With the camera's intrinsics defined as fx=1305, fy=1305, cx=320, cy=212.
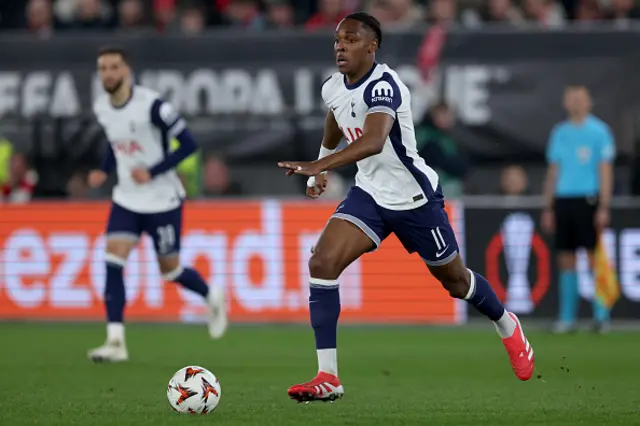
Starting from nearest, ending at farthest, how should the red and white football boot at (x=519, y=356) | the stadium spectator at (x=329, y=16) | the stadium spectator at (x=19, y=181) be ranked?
the red and white football boot at (x=519, y=356)
the stadium spectator at (x=19, y=181)
the stadium spectator at (x=329, y=16)

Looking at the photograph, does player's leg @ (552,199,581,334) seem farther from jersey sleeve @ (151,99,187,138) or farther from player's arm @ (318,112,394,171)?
player's arm @ (318,112,394,171)

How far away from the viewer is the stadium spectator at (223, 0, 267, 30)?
61.0 feet

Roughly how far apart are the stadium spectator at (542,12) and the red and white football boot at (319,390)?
11.1 m

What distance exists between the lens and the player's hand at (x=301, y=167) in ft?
23.8

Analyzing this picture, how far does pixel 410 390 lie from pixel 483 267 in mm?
6862

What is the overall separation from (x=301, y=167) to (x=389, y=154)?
3.85 feet

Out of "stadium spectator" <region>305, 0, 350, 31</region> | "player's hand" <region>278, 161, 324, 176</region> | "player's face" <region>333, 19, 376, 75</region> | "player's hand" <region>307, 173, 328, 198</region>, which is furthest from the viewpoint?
"stadium spectator" <region>305, 0, 350, 31</region>

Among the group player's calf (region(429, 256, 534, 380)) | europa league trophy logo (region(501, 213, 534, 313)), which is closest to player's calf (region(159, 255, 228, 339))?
player's calf (region(429, 256, 534, 380))

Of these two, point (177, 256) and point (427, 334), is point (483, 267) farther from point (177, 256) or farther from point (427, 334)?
point (177, 256)

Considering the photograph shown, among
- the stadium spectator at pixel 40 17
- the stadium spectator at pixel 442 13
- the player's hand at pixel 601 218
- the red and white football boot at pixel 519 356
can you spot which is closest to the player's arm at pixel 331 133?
the red and white football boot at pixel 519 356

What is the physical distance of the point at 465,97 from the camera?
16.5 m

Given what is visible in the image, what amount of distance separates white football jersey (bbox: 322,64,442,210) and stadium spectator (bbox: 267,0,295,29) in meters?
9.98

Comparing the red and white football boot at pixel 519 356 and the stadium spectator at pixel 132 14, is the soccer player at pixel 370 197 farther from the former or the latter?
the stadium spectator at pixel 132 14

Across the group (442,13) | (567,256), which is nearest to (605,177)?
(567,256)
